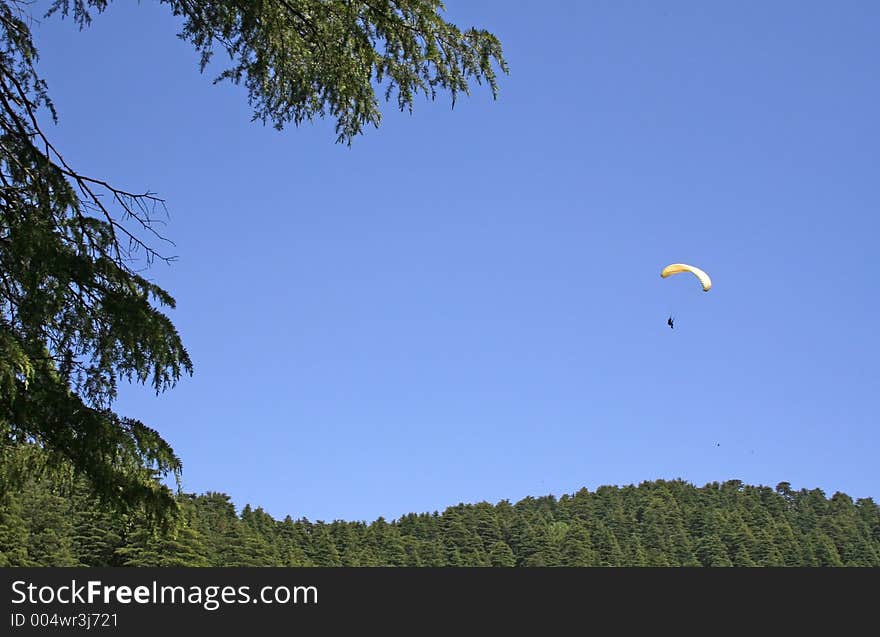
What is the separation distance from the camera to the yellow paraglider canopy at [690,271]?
35.0 metres

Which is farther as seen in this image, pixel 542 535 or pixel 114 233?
pixel 542 535

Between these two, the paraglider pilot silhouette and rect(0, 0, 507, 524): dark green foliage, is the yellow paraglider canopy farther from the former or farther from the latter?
rect(0, 0, 507, 524): dark green foliage

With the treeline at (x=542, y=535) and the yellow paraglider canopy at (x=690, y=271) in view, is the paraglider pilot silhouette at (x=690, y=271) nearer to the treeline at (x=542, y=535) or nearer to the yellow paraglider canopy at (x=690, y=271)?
the yellow paraglider canopy at (x=690, y=271)

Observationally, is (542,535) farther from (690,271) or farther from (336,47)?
(336,47)

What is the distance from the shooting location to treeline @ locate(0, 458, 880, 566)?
63.2 m

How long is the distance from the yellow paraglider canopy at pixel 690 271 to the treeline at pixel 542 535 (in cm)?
3146

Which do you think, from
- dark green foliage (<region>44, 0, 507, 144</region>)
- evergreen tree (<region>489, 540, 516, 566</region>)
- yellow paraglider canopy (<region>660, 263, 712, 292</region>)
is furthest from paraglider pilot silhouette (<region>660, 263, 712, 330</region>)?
evergreen tree (<region>489, 540, 516, 566</region>)

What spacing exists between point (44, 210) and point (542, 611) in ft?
16.3

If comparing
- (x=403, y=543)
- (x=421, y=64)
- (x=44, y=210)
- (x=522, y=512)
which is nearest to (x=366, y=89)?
(x=421, y=64)

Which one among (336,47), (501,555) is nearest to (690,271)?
(336,47)

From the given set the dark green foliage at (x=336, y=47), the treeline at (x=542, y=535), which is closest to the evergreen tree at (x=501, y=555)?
the treeline at (x=542, y=535)

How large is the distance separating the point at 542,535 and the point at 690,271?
3927 inches

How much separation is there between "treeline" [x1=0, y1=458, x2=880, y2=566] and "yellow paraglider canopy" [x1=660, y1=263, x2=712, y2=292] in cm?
→ 3146

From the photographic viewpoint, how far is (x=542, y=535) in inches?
5246
